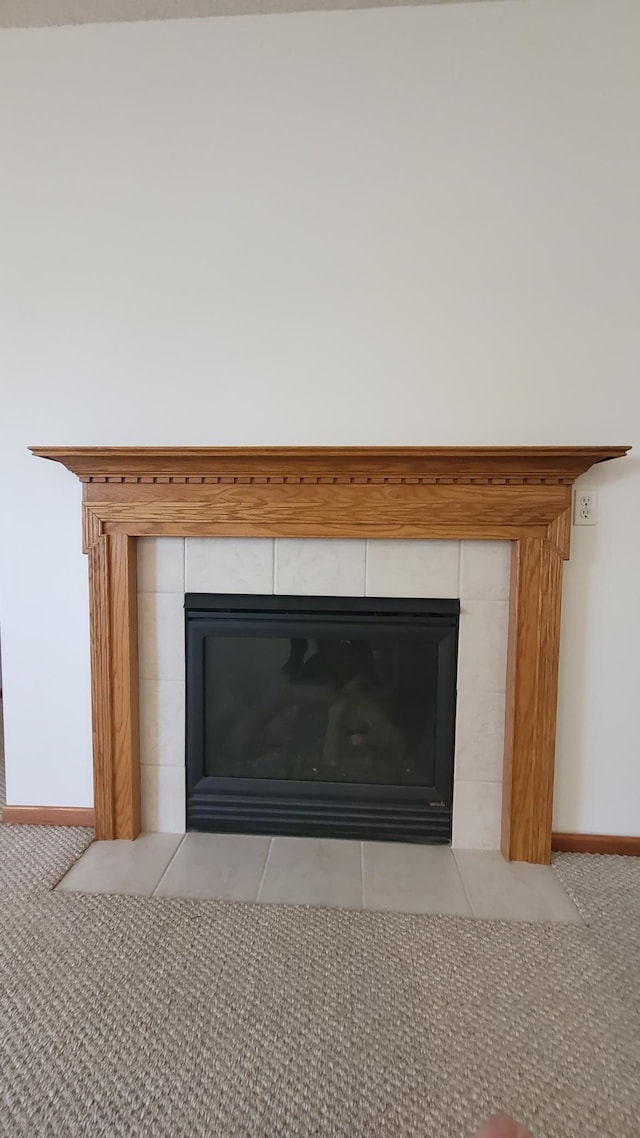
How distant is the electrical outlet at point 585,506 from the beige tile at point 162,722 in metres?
1.28

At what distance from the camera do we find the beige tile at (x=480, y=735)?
170 centimetres

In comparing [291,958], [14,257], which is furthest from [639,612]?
[14,257]

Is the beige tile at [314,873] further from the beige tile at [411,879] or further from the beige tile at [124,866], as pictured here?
the beige tile at [124,866]

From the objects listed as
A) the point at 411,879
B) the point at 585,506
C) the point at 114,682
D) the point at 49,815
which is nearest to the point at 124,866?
the point at 49,815

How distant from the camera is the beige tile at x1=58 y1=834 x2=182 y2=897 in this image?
154 centimetres

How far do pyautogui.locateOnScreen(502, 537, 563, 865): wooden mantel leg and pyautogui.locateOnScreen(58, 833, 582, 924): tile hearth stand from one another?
0.34 feet

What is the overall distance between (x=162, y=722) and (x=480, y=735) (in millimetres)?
969

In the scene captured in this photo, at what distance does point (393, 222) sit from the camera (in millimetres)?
1614

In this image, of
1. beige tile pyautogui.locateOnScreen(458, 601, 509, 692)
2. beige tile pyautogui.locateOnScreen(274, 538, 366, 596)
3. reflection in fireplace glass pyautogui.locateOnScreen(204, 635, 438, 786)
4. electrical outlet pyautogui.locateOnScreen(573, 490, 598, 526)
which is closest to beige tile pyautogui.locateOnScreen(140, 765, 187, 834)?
reflection in fireplace glass pyautogui.locateOnScreen(204, 635, 438, 786)

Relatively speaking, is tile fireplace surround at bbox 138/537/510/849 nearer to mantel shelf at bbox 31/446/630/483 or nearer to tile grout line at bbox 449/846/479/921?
tile grout line at bbox 449/846/479/921

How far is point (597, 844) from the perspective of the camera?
172cm

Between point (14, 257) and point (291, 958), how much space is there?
203 cm

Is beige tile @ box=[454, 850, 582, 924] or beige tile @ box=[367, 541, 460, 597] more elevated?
beige tile @ box=[367, 541, 460, 597]

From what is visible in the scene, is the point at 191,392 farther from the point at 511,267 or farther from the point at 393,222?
the point at 511,267
